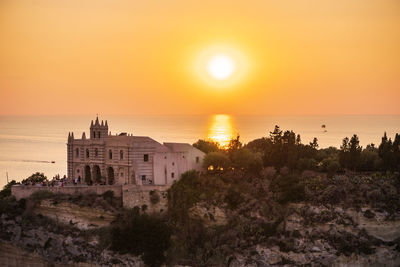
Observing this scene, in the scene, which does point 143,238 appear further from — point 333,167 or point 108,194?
point 333,167

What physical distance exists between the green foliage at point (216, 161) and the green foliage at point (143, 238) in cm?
697

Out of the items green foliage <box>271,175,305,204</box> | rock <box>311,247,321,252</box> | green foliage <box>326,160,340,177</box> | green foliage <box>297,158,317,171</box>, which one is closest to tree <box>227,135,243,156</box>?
green foliage <box>297,158,317,171</box>

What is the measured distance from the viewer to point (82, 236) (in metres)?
50.5

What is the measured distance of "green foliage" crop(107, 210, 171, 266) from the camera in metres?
49.3

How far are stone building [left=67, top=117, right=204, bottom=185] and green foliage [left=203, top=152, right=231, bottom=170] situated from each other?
0.80 m

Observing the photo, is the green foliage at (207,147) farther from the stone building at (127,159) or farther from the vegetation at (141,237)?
the vegetation at (141,237)

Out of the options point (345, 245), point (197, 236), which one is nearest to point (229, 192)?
point (197, 236)

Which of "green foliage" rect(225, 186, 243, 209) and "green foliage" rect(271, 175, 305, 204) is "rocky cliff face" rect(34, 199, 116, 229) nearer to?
Answer: "green foliage" rect(225, 186, 243, 209)

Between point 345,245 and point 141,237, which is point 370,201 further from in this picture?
point 141,237

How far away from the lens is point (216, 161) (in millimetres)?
55375

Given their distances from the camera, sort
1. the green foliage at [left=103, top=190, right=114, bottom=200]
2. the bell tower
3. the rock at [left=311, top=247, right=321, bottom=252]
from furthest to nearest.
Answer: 1. the bell tower
2. the green foliage at [left=103, top=190, right=114, bottom=200]
3. the rock at [left=311, top=247, right=321, bottom=252]

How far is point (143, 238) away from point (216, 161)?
358 inches

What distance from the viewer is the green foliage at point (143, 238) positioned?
49281 millimetres

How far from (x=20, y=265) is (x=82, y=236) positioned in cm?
474
